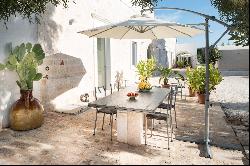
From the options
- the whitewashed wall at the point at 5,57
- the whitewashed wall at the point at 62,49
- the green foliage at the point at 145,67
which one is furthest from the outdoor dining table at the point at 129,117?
the green foliage at the point at 145,67

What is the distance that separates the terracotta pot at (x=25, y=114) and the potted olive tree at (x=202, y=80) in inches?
248

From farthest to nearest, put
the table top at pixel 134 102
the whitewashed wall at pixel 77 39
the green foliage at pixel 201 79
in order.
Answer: the green foliage at pixel 201 79 → the whitewashed wall at pixel 77 39 → the table top at pixel 134 102

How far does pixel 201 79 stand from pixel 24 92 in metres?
6.80

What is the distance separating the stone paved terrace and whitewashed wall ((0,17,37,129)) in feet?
2.33

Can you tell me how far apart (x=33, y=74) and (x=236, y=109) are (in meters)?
7.06

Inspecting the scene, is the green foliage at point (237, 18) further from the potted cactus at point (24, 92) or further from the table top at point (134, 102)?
the potted cactus at point (24, 92)

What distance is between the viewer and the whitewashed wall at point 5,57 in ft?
23.9

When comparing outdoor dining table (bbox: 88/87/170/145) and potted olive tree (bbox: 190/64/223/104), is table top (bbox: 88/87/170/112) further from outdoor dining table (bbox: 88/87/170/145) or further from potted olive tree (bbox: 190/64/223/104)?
potted olive tree (bbox: 190/64/223/104)

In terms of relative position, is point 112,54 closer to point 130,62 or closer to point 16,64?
point 130,62

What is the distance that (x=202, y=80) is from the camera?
1100cm

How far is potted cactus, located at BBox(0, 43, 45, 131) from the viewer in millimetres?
7121

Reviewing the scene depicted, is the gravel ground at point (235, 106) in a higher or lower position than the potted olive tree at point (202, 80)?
lower

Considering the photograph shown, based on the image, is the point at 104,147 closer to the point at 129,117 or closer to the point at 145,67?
the point at 129,117

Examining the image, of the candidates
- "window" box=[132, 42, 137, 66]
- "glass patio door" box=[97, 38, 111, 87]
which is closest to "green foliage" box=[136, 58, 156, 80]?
"window" box=[132, 42, 137, 66]
